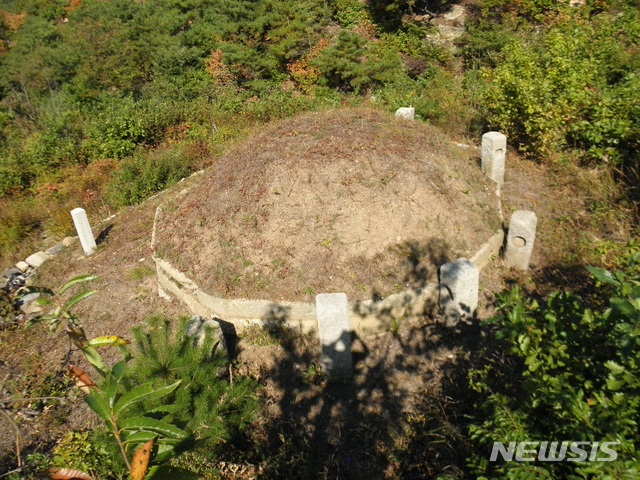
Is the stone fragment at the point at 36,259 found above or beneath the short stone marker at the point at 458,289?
beneath

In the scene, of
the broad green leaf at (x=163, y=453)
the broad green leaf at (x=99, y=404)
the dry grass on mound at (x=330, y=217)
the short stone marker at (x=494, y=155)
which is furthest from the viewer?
the short stone marker at (x=494, y=155)

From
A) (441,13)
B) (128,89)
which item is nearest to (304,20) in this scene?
(441,13)

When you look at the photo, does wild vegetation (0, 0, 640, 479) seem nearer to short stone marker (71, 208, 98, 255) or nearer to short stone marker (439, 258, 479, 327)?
short stone marker (439, 258, 479, 327)

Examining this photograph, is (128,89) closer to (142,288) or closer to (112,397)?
(142,288)

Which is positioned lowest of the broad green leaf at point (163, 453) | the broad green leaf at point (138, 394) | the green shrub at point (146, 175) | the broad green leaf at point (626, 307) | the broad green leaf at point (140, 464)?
the green shrub at point (146, 175)

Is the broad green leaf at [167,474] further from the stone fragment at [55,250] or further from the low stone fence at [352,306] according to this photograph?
the stone fragment at [55,250]

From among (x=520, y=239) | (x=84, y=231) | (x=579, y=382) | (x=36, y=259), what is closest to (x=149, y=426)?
(x=579, y=382)

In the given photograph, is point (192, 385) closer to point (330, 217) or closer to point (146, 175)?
point (330, 217)

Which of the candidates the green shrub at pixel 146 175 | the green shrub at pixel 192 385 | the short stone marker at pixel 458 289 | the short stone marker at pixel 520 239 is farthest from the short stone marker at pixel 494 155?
the green shrub at pixel 146 175
